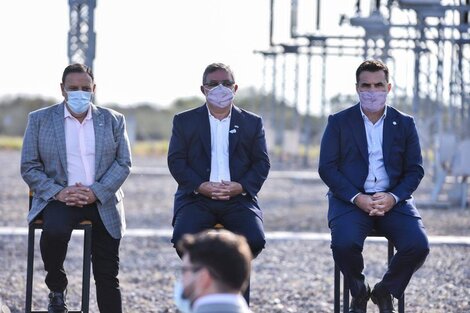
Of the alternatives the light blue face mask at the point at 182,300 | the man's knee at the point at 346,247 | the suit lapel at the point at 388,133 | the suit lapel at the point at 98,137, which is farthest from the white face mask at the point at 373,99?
the light blue face mask at the point at 182,300

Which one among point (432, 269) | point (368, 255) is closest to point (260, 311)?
point (432, 269)

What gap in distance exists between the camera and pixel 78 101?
24.2ft

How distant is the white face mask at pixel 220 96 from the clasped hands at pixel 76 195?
0.98m

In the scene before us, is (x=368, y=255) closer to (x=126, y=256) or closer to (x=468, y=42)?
(x=126, y=256)

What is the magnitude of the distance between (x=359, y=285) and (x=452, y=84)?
14.6m

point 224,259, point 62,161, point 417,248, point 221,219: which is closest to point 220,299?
point 224,259

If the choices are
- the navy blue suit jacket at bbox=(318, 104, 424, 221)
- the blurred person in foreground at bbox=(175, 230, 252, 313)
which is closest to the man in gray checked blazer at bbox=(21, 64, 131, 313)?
the navy blue suit jacket at bbox=(318, 104, 424, 221)

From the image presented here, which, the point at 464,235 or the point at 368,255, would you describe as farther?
the point at 464,235

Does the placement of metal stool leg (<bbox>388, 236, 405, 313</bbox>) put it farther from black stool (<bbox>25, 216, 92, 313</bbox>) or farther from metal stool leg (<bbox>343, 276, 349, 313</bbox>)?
black stool (<bbox>25, 216, 92, 313</bbox>)

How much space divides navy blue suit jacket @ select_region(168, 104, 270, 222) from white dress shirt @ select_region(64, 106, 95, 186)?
0.52 m

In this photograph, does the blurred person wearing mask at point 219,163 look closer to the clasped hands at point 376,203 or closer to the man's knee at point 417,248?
the clasped hands at point 376,203

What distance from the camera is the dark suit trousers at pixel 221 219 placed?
7262 mm

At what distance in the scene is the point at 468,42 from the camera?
827 inches

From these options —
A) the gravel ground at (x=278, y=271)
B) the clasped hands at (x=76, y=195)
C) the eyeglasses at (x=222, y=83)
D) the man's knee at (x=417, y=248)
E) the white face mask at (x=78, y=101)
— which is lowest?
the gravel ground at (x=278, y=271)
